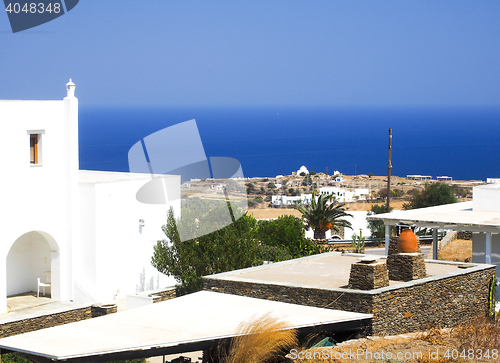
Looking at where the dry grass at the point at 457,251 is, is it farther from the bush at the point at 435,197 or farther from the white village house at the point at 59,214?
the white village house at the point at 59,214

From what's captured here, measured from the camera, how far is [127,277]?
70.5 ft

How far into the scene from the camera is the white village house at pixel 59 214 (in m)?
18.6

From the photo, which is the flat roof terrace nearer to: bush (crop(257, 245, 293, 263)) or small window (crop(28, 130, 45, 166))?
small window (crop(28, 130, 45, 166))

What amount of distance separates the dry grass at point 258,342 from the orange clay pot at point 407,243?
4775 mm

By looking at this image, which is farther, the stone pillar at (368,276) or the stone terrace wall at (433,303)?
the stone pillar at (368,276)

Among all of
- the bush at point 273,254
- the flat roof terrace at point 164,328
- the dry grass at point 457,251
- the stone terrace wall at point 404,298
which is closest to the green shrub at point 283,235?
the bush at point 273,254

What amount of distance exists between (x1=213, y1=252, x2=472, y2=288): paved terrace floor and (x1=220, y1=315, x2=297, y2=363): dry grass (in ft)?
10.2

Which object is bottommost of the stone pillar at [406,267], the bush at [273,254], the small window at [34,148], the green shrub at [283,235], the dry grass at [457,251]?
the dry grass at [457,251]

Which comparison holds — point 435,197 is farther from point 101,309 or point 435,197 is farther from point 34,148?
point 101,309

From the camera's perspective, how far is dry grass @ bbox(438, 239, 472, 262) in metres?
28.9

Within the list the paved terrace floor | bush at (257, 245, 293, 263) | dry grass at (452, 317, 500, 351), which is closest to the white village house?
bush at (257, 245, 293, 263)

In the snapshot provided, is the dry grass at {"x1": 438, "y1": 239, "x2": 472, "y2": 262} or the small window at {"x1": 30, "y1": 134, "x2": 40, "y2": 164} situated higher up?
the small window at {"x1": 30, "y1": 134, "x2": 40, "y2": 164}

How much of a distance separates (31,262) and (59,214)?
2.01 meters

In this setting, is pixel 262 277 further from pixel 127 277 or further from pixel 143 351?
pixel 127 277
